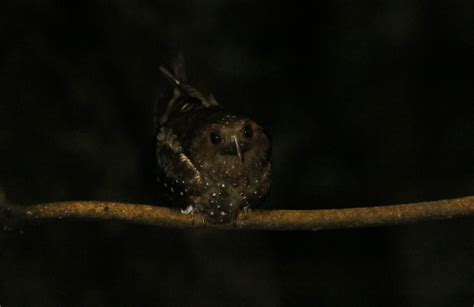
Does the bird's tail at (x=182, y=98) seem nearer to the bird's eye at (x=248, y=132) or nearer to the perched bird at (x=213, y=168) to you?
the perched bird at (x=213, y=168)

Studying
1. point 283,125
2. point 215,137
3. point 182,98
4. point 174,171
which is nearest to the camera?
point 215,137

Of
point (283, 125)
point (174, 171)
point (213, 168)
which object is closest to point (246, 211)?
point (213, 168)

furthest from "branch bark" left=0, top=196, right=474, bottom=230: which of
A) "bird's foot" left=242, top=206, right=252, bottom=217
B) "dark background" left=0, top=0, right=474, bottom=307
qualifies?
"dark background" left=0, top=0, right=474, bottom=307

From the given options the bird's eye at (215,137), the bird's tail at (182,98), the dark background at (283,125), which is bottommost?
the dark background at (283,125)

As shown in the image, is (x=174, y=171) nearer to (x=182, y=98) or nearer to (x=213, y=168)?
(x=213, y=168)

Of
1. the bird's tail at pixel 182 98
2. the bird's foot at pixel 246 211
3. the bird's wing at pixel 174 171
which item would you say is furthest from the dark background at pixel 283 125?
the bird's foot at pixel 246 211

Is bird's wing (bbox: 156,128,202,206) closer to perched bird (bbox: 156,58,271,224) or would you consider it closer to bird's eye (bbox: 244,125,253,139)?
perched bird (bbox: 156,58,271,224)
